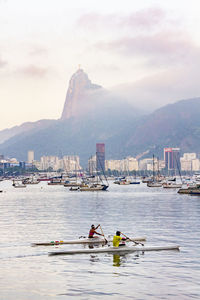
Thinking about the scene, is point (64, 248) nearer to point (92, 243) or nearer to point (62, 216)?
point (92, 243)

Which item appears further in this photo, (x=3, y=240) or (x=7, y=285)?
(x=3, y=240)

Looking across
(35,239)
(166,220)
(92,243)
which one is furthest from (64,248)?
(166,220)

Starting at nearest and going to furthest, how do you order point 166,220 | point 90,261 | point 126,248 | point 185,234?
point 90,261
point 126,248
point 185,234
point 166,220

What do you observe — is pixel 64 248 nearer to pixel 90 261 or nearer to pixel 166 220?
pixel 90 261

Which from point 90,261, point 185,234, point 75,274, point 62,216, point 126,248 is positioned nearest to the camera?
point 75,274

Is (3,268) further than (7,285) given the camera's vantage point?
Yes

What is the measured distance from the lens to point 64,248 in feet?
161

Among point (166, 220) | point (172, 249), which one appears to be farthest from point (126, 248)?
point (166, 220)

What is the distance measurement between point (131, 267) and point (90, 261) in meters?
→ 4.38

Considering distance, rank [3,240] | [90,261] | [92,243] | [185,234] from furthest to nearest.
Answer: [185,234]
[3,240]
[92,243]
[90,261]

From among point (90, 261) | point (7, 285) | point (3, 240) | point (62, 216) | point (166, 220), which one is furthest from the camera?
point (62, 216)

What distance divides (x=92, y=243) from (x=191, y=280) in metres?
17.6

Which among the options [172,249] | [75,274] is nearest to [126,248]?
[172,249]

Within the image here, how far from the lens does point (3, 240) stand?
5534cm
